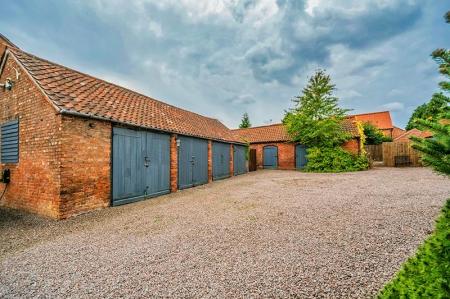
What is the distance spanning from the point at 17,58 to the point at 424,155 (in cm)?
988

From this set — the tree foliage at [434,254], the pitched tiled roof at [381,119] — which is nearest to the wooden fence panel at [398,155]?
the tree foliage at [434,254]

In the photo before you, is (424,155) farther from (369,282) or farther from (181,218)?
(181,218)

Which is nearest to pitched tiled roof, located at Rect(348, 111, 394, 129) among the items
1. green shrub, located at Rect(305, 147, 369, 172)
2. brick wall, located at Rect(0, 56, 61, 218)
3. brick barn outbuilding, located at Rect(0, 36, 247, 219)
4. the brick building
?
the brick building

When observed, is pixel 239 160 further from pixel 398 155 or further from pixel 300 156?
pixel 398 155

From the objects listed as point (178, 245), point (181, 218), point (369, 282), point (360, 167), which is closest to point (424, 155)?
point (369, 282)

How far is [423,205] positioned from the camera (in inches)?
216

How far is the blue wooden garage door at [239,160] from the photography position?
1648 centimetres

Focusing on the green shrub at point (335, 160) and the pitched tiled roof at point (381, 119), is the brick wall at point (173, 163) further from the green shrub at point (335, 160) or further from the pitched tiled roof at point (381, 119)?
the pitched tiled roof at point (381, 119)

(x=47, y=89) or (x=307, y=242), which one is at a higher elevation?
(x=47, y=89)

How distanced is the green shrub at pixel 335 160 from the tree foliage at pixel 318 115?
0.73 metres

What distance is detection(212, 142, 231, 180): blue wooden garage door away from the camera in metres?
13.3

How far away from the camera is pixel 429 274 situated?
1.40 metres

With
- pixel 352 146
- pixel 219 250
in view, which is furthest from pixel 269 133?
pixel 219 250


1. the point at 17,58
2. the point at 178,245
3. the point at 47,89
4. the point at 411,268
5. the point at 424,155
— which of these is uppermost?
the point at 17,58
